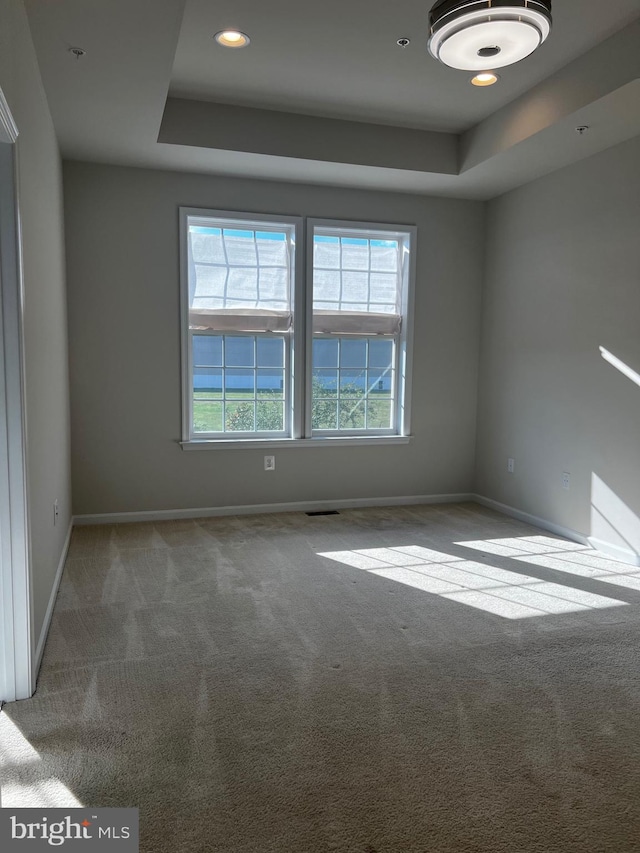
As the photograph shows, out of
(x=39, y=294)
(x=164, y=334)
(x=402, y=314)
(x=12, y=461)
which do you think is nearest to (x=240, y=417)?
(x=164, y=334)

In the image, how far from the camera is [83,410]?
436 cm

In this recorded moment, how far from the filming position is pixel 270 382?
486cm

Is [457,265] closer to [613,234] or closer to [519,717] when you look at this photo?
[613,234]

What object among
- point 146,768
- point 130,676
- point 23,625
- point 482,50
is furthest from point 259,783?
point 482,50

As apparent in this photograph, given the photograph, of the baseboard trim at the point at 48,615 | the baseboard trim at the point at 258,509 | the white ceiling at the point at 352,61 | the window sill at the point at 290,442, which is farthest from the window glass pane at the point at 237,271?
the baseboard trim at the point at 48,615

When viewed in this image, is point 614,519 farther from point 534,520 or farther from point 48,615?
point 48,615

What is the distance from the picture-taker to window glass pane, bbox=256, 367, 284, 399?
4828 mm

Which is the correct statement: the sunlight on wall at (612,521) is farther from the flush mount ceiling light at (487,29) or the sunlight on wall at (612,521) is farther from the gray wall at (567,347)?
the flush mount ceiling light at (487,29)

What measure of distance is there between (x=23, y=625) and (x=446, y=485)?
3.92 m

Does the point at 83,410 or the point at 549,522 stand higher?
the point at 83,410

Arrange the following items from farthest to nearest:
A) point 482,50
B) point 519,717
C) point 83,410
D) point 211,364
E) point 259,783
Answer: point 211,364 < point 83,410 < point 482,50 < point 519,717 < point 259,783

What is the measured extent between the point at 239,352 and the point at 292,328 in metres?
0.47

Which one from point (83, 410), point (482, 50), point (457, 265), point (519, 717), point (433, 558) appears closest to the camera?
point (519, 717)

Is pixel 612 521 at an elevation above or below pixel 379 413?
below
